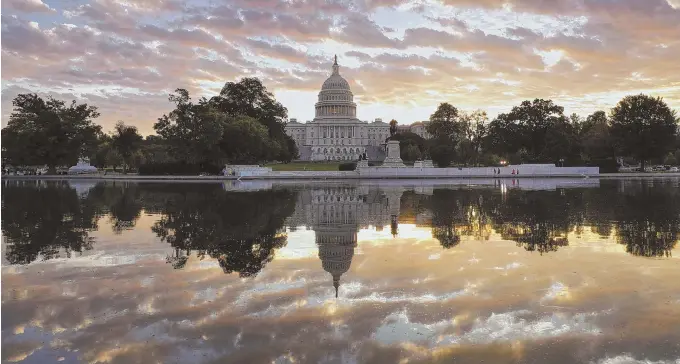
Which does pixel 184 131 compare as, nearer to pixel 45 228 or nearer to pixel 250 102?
pixel 250 102

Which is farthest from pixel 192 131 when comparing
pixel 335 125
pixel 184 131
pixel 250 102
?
pixel 335 125

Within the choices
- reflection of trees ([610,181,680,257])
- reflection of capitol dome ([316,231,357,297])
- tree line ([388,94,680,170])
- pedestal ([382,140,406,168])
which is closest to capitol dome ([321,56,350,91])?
tree line ([388,94,680,170])

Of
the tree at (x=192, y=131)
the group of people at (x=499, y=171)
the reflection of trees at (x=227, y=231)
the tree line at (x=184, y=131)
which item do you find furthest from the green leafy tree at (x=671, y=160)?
the reflection of trees at (x=227, y=231)

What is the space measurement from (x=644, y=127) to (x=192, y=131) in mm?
52970

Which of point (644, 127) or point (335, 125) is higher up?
point (335, 125)

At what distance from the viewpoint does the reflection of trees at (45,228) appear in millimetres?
14617

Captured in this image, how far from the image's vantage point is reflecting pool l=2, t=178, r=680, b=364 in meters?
7.45

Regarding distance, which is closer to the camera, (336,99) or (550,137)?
(550,137)

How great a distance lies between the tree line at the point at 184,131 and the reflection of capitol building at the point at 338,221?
3807 cm

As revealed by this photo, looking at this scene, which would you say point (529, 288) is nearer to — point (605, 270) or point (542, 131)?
point (605, 270)

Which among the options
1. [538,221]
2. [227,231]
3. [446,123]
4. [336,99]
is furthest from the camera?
[336,99]

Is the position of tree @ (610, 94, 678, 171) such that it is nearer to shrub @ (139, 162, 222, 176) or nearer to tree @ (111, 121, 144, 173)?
shrub @ (139, 162, 222, 176)

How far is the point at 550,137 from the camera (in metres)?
78.7

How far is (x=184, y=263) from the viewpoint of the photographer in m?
13.0
